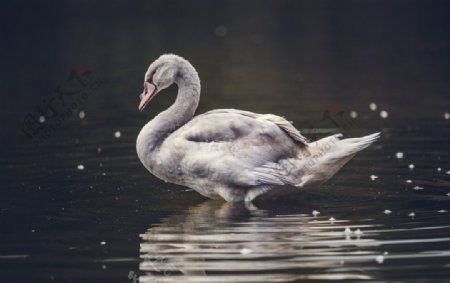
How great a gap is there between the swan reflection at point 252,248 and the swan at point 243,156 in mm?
366

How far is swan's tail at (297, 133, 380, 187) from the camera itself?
11.4 meters

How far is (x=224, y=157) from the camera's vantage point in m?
11.4

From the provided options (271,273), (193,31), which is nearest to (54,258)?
(271,273)

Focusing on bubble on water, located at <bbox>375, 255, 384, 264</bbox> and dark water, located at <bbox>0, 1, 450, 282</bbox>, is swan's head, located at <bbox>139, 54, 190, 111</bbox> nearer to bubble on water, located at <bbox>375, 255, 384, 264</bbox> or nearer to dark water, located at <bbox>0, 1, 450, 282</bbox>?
dark water, located at <bbox>0, 1, 450, 282</bbox>

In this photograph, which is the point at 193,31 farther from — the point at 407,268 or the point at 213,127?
the point at 407,268

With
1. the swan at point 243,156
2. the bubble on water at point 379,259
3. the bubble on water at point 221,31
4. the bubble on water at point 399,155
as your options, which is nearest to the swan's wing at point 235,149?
the swan at point 243,156

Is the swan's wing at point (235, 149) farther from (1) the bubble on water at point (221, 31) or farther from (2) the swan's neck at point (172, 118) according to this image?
(1) the bubble on water at point (221, 31)

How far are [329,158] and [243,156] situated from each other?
2.70ft

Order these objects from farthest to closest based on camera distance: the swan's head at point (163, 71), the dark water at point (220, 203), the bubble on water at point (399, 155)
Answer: the bubble on water at point (399, 155) → the swan's head at point (163, 71) → the dark water at point (220, 203)

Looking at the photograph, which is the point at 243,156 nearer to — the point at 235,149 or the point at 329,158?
the point at 235,149

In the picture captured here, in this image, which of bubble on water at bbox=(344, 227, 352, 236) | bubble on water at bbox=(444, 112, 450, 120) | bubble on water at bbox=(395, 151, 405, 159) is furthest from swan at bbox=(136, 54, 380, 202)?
bubble on water at bbox=(444, 112, 450, 120)

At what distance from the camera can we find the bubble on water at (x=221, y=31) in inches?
1314

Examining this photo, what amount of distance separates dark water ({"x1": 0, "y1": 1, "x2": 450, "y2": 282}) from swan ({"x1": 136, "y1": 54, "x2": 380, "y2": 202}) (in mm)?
227

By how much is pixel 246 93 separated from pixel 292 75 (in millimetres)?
3005
